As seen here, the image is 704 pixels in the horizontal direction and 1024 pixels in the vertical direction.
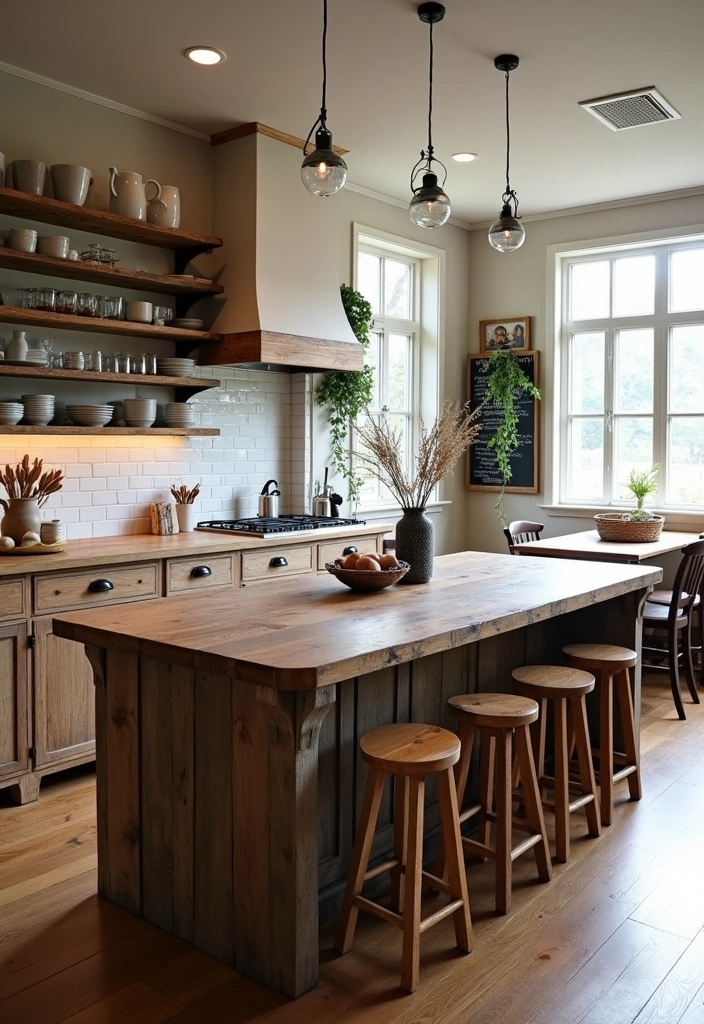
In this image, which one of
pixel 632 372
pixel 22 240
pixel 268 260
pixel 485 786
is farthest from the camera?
pixel 632 372

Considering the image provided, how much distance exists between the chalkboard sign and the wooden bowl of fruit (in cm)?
376

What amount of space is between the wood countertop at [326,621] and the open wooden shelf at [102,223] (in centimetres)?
196

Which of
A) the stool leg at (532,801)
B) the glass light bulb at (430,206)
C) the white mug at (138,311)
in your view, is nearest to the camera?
the stool leg at (532,801)

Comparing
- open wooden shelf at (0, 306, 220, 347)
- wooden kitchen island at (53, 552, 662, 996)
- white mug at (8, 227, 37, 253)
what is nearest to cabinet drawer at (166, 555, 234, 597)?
wooden kitchen island at (53, 552, 662, 996)

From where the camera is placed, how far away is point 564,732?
9.64 ft

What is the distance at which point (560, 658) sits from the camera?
3.81 metres

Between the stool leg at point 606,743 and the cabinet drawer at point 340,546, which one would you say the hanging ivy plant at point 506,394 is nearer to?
the cabinet drawer at point 340,546

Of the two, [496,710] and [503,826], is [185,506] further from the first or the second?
[503,826]

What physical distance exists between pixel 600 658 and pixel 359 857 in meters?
1.35

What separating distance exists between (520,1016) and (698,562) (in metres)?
3.23

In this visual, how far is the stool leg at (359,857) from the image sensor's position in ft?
7.58

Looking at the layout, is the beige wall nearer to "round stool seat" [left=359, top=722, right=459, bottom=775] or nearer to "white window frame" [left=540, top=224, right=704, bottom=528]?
"white window frame" [left=540, top=224, right=704, bottom=528]

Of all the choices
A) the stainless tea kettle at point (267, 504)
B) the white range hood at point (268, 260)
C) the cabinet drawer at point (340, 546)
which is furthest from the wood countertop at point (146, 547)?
the white range hood at point (268, 260)

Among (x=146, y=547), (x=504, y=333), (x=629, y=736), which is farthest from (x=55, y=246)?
(x=504, y=333)
